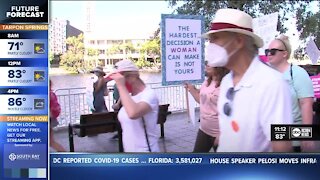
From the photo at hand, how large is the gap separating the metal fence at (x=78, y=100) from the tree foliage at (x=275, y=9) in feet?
1.71

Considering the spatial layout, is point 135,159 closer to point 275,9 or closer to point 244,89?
point 244,89

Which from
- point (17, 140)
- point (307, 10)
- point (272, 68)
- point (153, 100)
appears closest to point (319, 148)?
point (272, 68)

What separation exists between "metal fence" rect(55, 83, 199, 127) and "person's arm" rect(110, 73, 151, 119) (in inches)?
2.8

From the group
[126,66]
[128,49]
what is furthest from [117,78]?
[128,49]

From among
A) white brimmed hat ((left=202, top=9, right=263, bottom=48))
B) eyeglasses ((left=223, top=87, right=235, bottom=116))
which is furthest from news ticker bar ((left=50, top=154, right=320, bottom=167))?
white brimmed hat ((left=202, top=9, right=263, bottom=48))

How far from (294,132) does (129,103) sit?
1.02 m

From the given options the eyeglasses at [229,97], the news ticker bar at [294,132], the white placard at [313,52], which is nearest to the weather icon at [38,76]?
the eyeglasses at [229,97]

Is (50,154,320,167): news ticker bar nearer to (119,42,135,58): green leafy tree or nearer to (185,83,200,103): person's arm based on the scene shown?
(185,83,200,103): person's arm

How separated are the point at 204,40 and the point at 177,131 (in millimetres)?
596

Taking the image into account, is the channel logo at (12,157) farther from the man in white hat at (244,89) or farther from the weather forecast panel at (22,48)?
the man in white hat at (244,89)

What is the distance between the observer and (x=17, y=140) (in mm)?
2096

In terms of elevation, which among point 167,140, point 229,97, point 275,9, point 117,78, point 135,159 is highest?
point 275,9

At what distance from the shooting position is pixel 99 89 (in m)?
2.06

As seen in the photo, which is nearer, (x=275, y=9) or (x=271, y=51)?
(x=271, y=51)
